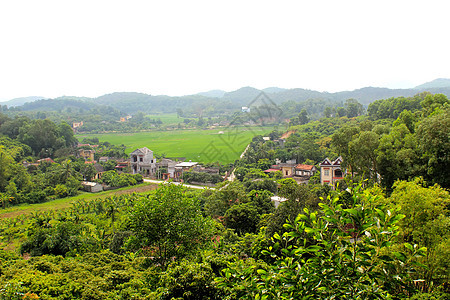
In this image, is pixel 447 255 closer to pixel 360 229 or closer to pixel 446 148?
pixel 360 229

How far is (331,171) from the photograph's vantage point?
2081 cm

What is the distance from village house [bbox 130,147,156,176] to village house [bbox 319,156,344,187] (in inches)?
727

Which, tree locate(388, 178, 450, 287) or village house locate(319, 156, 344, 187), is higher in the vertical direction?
tree locate(388, 178, 450, 287)

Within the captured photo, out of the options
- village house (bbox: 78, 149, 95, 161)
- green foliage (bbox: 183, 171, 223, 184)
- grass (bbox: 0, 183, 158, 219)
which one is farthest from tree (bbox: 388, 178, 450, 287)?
village house (bbox: 78, 149, 95, 161)

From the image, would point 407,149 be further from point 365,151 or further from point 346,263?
point 346,263

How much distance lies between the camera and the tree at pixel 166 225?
7.22 meters

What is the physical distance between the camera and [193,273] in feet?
14.6

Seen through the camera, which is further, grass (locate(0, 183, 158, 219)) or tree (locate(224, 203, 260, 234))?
grass (locate(0, 183, 158, 219))

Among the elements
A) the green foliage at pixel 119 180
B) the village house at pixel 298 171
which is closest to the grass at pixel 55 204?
the green foliage at pixel 119 180

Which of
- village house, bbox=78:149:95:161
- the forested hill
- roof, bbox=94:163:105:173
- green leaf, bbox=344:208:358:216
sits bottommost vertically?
roof, bbox=94:163:105:173

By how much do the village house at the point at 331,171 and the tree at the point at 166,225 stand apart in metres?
15.1

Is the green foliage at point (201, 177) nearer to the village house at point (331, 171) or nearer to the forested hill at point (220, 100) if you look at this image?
the village house at point (331, 171)

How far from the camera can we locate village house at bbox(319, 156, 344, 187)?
20.7 meters

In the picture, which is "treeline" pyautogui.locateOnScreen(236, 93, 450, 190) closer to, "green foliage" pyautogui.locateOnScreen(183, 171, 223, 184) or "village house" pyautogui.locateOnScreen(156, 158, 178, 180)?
"green foliage" pyautogui.locateOnScreen(183, 171, 223, 184)
